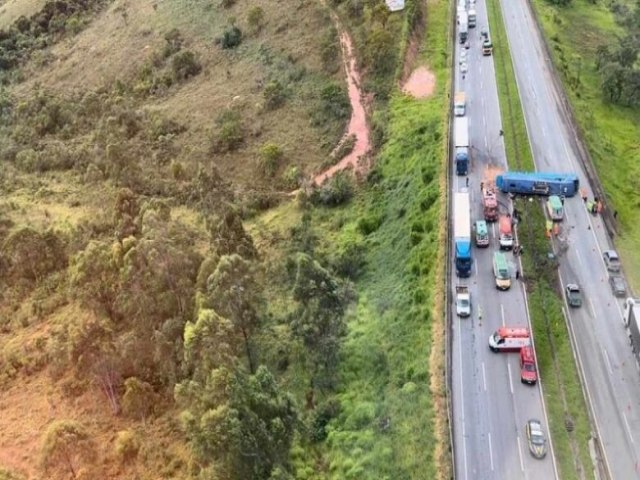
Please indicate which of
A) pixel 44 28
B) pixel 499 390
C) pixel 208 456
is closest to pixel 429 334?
pixel 499 390

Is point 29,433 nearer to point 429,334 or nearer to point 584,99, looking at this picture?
point 429,334

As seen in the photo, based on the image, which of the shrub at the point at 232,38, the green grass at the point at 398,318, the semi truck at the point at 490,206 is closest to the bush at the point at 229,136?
the green grass at the point at 398,318

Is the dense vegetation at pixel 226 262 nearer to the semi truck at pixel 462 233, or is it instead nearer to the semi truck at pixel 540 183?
the semi truck at pixel 462 233

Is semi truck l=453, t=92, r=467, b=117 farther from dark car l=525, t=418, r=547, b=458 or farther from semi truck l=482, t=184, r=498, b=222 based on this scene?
dark car l=525, t=418, r=547, b=458

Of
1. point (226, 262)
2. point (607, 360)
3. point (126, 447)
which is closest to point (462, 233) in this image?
point (607, 360)

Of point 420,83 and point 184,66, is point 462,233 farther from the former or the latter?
point 184,66
